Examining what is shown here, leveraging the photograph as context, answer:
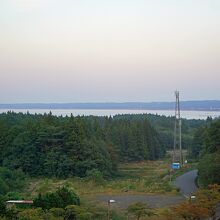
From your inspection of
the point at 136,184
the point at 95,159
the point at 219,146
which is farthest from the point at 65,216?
the point at 95,159

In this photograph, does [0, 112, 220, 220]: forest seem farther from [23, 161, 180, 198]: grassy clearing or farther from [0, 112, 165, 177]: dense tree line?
[23, 161, 180, 198]: grassy clearing

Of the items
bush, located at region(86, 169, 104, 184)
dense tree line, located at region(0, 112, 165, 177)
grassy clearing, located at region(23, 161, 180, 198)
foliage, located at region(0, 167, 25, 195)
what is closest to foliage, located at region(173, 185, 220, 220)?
grassy clearing, located at region(23, 161, 180, 198)

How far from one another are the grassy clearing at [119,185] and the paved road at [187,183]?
2.73 feet

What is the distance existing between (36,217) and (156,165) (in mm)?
32548

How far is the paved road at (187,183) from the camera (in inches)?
1089

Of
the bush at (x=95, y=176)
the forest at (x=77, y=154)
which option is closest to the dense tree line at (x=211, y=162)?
the forest at (x=77, y=154)

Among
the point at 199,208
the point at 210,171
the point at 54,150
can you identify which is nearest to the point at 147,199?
the point at 210,171

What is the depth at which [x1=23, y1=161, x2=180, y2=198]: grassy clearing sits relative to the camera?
27.6 meters

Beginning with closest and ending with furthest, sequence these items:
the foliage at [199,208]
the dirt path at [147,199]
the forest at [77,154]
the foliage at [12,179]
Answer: the foliage at [199,208] → the dirt path at [147,199] → the foliage at [12,179] → the forest at [77,154]

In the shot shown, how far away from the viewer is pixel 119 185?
30.0 meters

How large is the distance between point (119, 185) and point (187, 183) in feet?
16.3

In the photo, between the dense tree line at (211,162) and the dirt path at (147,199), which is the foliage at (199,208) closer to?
the dirt path at (147,199)

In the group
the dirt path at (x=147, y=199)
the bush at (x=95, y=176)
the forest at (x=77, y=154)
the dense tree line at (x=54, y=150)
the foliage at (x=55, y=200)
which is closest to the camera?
the foliage at (x=55, y=200)

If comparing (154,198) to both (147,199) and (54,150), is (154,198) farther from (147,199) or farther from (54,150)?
(54,150)
